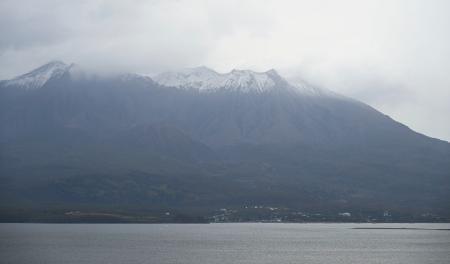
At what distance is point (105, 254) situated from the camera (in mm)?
103062

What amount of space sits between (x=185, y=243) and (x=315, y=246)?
21.5 meters

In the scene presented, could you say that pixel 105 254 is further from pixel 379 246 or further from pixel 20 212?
pixel 20 212

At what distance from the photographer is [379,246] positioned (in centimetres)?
12650

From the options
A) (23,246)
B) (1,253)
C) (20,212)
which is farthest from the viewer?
(20,212)

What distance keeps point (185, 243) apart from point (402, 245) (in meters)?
35.4

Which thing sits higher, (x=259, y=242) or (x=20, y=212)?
(x=20, y=212)

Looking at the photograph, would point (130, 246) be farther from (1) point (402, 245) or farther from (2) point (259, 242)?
(1) point (402, 245)

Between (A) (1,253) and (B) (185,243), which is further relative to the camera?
(B) (185,243)

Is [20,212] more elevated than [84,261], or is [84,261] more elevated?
[20,212]

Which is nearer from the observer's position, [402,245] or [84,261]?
[84,261]

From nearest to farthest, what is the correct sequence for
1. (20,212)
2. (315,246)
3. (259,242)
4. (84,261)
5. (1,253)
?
(84,261) → (1,253) → (315,246) → (259,242) → (20,212)

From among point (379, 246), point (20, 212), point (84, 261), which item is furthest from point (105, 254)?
point (20, 212)

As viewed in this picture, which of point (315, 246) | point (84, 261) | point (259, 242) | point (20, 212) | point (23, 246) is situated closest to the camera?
point (84, 261)

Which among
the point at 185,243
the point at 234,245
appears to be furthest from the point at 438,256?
the point at 185,243
